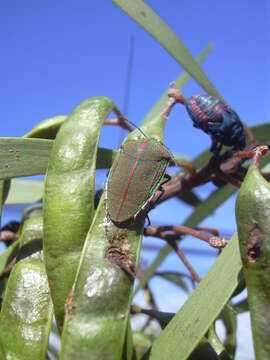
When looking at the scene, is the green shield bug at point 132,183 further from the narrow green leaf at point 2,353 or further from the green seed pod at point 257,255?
the narrow green leaf at point 2,353

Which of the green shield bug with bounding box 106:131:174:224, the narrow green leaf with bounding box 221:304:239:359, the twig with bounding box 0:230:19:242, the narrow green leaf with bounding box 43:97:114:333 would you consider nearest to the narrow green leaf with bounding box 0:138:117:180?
the narrow green leaf with bounding box 43:97:114:333

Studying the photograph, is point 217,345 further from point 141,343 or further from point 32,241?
point 141,343

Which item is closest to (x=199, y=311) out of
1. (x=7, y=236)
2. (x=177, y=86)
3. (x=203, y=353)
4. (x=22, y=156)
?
(x=203, y=353)

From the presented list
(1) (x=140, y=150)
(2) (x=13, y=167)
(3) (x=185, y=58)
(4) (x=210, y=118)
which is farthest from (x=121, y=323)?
(3) (x=185, y=58)

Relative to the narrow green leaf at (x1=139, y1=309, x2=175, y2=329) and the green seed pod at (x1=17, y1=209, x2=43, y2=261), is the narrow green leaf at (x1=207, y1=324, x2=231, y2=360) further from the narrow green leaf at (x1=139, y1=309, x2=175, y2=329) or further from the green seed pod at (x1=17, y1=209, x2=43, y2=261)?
the green seed pod at (x1=17, y1=209, x2=43, y2=261)

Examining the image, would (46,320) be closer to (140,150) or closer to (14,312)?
(14,312)
